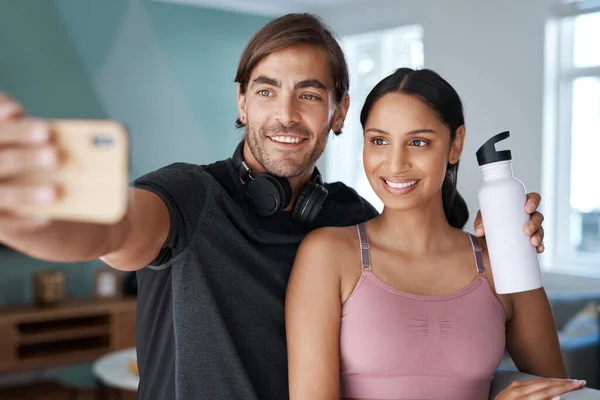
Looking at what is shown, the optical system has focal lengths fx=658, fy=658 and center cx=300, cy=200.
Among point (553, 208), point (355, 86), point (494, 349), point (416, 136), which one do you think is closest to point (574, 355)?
point (553, 208)

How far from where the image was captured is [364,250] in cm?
138

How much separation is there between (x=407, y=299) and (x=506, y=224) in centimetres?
26

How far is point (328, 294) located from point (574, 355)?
8.42 feet

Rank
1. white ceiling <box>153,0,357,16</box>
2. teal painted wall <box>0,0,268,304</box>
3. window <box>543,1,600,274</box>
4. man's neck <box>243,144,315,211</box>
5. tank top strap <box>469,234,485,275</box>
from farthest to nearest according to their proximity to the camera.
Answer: white ceiling <box>153,0,357,16</box> → teal painted wall <box>0,0,268,304</box> → window <box>543,1,600,274</box> → man's neck <box>243,144,315,211</box> → tank top strap <box>469,234,485,275</box>

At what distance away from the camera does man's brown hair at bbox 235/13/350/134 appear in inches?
59.1

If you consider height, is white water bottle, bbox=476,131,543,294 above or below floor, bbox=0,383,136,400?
above

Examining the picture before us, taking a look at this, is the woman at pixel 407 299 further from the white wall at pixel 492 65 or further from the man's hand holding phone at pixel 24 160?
the white wall at pixel 492 65

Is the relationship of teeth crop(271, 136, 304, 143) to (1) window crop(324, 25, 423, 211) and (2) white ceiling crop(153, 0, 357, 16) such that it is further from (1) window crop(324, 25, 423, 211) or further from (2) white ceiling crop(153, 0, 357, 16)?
(2) white ceiling crop(153, 0, 357, 16)

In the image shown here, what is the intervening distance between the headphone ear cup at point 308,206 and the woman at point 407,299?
11cm

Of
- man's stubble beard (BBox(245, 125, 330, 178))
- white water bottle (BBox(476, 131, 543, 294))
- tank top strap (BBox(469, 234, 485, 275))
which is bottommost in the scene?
tank top strap (BBox(469, 234, 485, 275))

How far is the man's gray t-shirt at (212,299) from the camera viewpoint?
1.29 metres

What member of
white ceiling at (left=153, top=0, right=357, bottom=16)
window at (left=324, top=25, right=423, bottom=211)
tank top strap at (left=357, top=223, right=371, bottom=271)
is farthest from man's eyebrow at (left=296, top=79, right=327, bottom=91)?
white ceiling at (left=153, top=0, right=357, bottom=16)

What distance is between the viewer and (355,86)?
621cm

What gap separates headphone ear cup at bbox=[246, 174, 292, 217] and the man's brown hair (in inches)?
10.9
